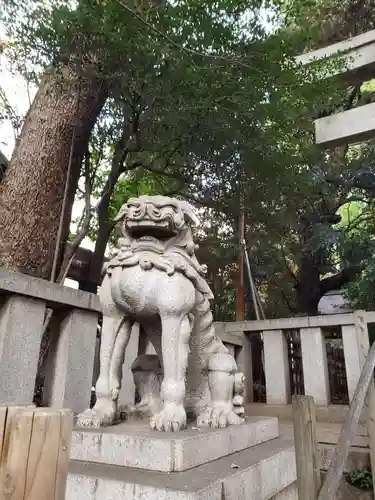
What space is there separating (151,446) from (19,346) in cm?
86

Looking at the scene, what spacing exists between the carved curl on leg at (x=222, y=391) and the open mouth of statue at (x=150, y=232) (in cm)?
63

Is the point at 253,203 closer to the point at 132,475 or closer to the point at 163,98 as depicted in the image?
the point at 163,98

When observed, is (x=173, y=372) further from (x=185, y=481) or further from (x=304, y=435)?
(x=304, y=435)

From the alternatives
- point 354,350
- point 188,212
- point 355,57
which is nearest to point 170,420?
point 188,212

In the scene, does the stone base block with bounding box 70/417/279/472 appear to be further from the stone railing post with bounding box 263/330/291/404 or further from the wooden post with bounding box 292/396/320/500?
the stone railing post with bounding box 263/330/291/404

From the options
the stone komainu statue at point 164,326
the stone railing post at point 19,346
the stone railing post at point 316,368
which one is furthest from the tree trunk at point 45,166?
the stone railing post at point 316,368

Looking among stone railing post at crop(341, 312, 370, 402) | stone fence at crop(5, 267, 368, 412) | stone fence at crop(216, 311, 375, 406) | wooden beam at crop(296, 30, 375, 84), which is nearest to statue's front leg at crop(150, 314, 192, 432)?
stone fence at crop(5, 267, 368, 412)

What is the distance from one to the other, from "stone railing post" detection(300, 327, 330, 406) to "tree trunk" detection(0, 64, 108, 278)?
96.4 inches

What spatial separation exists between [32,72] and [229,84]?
70.3 inches

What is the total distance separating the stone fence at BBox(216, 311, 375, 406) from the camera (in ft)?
11.3

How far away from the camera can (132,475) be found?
51.4 inches

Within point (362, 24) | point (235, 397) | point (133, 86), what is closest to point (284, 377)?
point (235, 397)

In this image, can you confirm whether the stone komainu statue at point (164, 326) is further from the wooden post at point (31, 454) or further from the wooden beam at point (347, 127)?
the wooden beam at point (347, 127)

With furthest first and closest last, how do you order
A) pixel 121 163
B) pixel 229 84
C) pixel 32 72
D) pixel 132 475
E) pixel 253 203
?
pixel 253 203 < pixel 121 163 < pixel 32 72 < pixel 229 84 < pixel 132 475
